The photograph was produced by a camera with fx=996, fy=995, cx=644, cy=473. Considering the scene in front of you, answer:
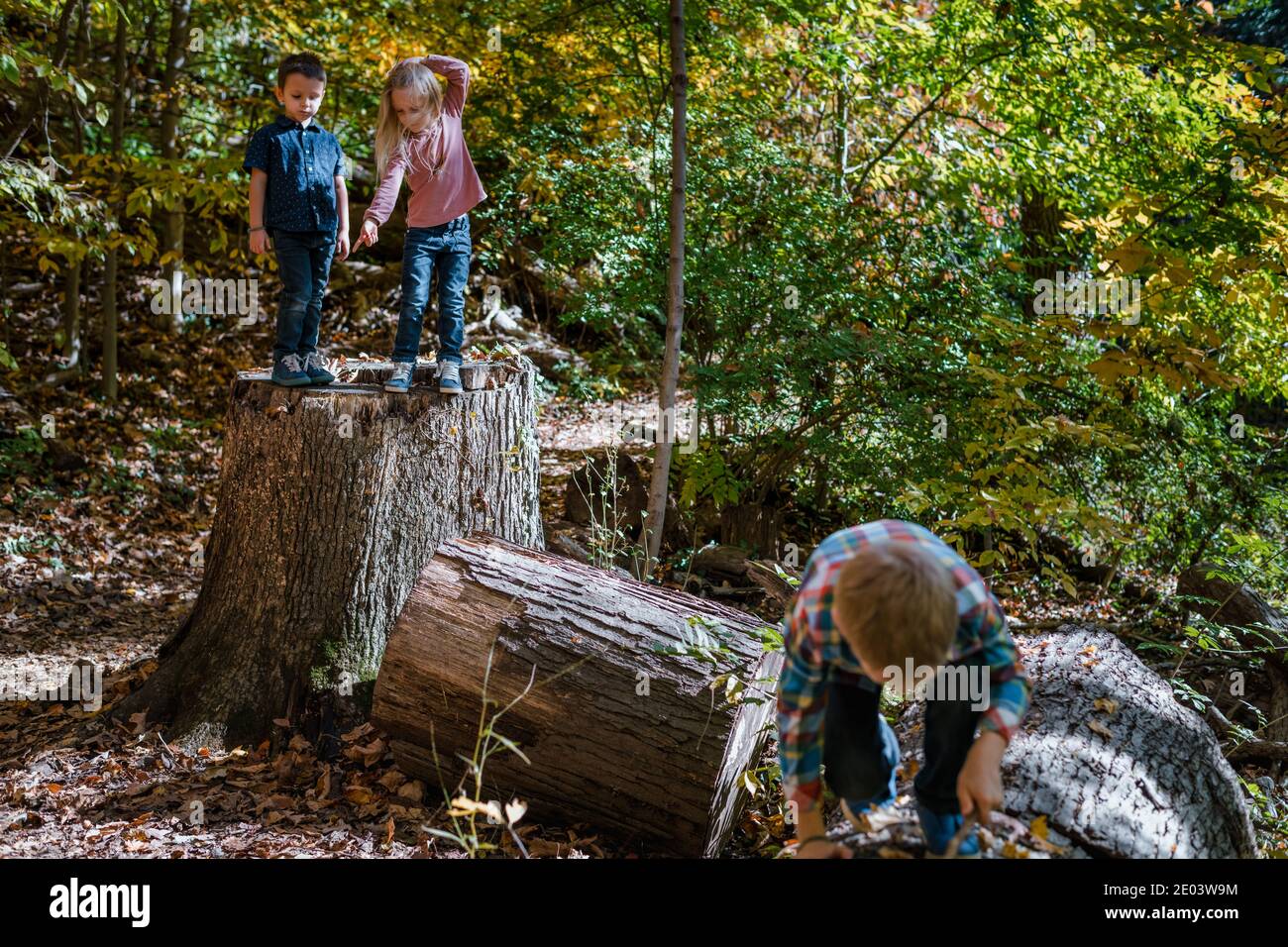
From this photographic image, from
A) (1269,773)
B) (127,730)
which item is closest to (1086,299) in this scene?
(1269,773)

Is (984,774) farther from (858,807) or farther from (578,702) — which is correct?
(578,702)

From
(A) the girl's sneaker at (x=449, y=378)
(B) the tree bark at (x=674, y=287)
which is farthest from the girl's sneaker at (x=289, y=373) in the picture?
(B) the tree bark at (x=674, y=287)

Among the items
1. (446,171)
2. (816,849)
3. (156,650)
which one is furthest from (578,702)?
(156,650)

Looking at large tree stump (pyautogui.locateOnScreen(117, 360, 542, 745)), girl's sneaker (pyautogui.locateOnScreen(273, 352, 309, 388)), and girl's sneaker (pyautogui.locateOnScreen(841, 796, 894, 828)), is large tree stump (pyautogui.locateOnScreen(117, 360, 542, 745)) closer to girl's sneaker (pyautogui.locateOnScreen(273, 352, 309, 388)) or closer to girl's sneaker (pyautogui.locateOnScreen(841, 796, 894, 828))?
girl's sneaker (pyautogui.locateOnScreen(273, 352, 309, 388))

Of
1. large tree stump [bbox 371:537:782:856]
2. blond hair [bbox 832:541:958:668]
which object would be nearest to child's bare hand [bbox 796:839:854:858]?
blond hair [bbox 832:541:958:668]

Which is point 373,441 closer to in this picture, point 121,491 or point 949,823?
point 949,823

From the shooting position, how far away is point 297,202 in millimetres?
4465

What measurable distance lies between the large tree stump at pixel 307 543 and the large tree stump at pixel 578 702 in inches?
23.1

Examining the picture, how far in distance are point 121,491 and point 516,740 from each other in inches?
234

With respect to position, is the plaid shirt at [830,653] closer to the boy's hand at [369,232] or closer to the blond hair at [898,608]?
the blond hair at [898,608]

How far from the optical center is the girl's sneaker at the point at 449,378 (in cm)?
431

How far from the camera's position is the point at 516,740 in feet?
11.5

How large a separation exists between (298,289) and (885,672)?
3.45m

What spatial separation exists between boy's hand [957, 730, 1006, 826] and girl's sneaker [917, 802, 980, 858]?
0.30ft
